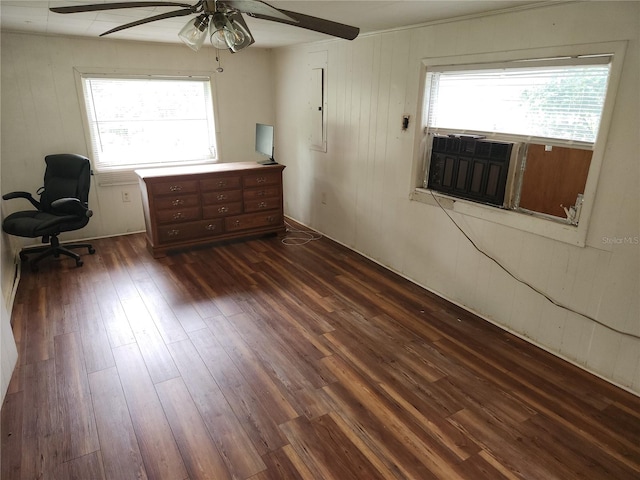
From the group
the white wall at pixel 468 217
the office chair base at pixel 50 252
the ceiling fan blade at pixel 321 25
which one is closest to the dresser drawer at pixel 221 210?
the white wall at pixel 468 217

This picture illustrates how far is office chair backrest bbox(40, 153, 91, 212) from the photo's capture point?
4.03 m

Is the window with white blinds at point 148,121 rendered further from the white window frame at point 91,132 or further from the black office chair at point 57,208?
the black office chair at point 57,208

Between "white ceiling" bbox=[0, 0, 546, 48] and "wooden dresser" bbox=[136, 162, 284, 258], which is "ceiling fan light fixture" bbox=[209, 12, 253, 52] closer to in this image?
"white ceiling" bbox=[0, 0, 546, 48]

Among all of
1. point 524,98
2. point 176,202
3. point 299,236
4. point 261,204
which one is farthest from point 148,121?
point 524,98

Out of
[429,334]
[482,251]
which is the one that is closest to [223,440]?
[429,334]

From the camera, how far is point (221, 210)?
4.42 meters

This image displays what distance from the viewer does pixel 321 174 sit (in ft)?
15.6

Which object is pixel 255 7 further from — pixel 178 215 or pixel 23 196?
pixel 23 196

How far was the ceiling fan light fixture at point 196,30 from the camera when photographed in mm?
1769

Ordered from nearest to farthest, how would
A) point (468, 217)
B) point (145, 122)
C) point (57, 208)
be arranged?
point (468, 217) → point (57, 208) → point (145, 122)

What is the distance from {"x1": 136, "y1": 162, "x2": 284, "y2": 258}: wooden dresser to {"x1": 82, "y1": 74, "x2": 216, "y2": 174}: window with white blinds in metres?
0.70

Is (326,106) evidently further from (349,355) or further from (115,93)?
(349,355)

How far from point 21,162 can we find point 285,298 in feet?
10.4

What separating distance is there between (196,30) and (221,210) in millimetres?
2711
